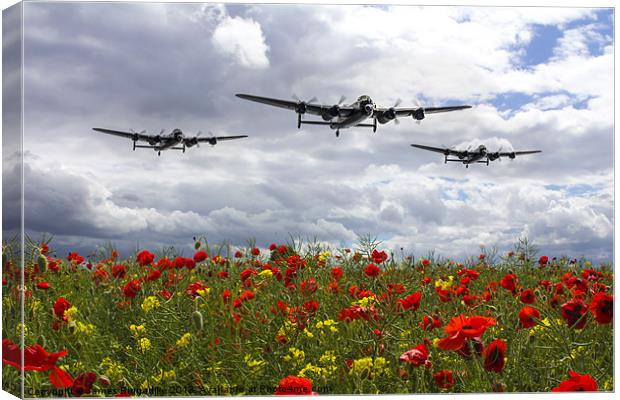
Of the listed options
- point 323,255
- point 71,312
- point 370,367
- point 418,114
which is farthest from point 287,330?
point 418,114

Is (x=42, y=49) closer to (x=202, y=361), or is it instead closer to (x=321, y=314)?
(x=202, y=361)

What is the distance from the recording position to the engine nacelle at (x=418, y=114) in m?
4.79

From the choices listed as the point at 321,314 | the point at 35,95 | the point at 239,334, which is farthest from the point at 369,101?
the point at 35,95

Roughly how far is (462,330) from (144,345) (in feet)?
7.82

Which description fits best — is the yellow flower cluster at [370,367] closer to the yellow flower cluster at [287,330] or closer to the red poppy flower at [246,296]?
the yellow flower cluster at [287,330]

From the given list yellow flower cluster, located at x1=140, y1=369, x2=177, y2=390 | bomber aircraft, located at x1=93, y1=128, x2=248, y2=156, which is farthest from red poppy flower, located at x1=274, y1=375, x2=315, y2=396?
bomber aircraft, located at x1=93, y1=128, x2=248, y2=156

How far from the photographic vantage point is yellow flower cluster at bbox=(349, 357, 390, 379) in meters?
3.51

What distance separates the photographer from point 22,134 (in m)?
4.16

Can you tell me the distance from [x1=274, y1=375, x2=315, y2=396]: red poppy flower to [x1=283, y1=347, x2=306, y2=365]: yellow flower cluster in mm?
202

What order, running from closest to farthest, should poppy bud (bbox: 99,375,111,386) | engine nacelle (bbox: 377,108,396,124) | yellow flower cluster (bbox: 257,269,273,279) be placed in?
poppy bud (bbox: 99,375,111,386)
yellow flower cluster (bbox: 257,269,273,279)
engine nacelle (bbox: 377,108,396,124)

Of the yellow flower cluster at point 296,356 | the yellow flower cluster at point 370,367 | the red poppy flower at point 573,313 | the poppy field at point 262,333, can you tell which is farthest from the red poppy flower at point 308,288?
the red poppy flower at point 573,313

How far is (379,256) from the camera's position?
4.59 metres

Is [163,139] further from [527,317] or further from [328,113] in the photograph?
[527,317]

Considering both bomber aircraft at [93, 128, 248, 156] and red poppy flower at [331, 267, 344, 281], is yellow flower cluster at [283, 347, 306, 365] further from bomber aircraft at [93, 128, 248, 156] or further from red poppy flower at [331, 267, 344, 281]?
bomber aircraft at [93, 128, 248, 156]
